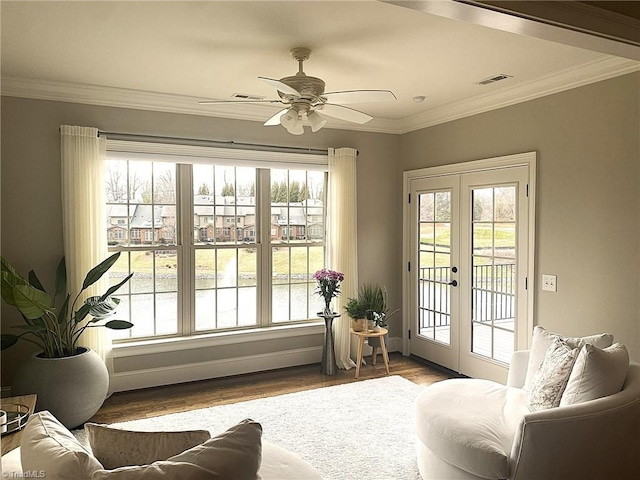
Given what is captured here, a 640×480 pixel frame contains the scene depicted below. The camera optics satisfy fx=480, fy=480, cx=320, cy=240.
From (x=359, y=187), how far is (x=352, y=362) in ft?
6.25

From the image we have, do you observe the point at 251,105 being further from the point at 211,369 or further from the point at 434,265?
the point at 211,369

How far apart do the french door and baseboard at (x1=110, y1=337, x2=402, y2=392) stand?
4.39 ft

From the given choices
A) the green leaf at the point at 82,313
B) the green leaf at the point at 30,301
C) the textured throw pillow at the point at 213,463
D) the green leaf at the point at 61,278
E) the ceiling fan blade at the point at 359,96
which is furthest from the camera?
the green leaf at the point at 61,278

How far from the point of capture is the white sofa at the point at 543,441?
223 centimetres

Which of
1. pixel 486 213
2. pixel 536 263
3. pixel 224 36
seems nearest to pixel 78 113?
pixel 224 36

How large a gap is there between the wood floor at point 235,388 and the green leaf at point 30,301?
99 centimetres

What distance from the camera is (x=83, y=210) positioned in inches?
159

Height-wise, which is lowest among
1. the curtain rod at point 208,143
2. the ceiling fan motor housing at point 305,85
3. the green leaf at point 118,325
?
the green leaf at point 118,325

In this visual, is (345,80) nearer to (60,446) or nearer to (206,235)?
(206,235)

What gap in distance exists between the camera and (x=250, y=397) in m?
4.23

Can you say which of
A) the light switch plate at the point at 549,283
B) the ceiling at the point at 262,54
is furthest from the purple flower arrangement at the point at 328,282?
the light switch plate at the point at 549,283

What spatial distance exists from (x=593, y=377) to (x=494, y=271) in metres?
2.07

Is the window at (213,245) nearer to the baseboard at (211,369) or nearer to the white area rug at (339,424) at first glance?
the baseboard at (211,369)

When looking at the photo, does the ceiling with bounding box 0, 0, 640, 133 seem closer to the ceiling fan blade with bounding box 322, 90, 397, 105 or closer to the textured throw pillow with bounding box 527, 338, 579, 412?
the ceiling fan blade with bounding box 322, 90, 397, 105
